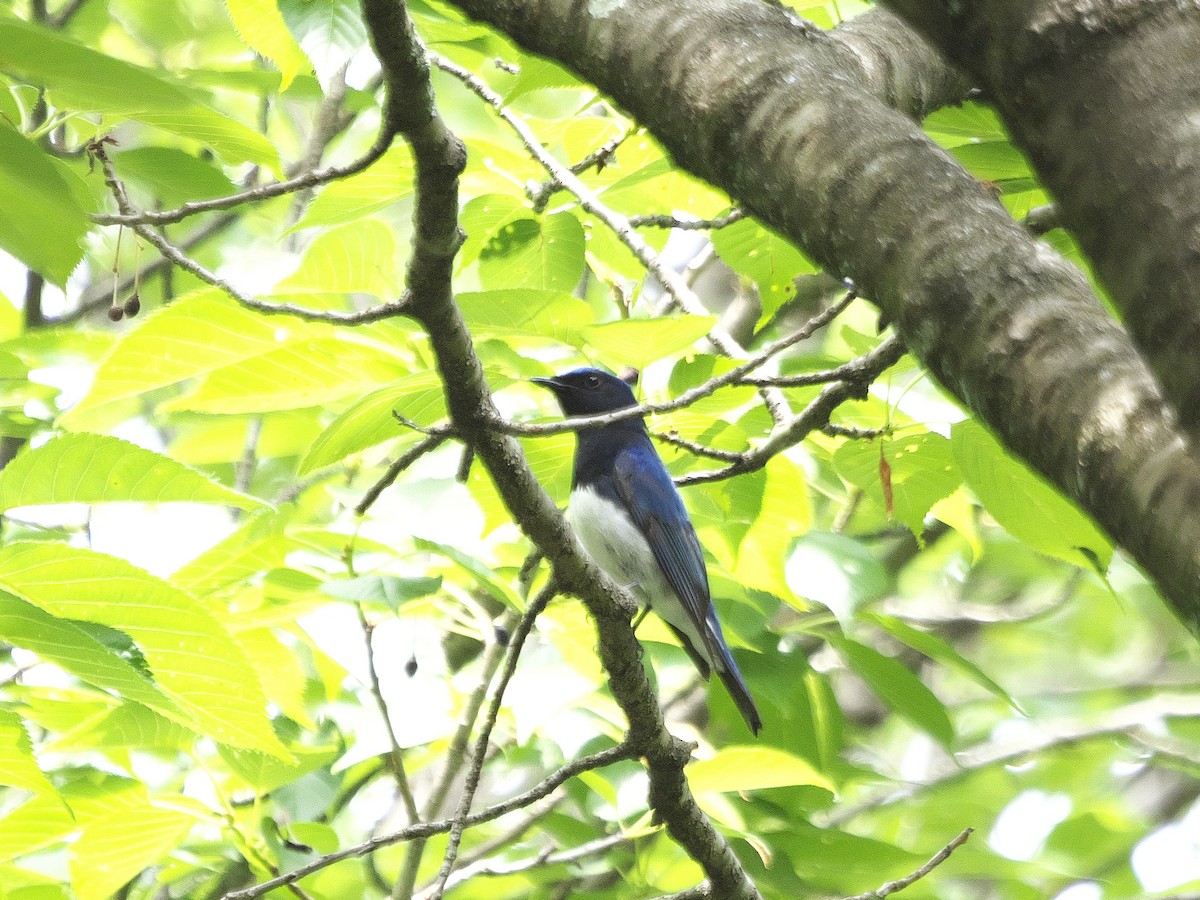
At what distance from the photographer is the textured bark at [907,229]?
1.01m

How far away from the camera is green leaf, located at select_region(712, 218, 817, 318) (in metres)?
3.47

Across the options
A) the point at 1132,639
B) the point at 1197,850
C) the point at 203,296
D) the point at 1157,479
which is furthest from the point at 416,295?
the point at 1132,639

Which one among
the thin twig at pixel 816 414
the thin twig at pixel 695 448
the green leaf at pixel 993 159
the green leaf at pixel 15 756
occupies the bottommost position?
Result: the green leaf at pixel 15 756

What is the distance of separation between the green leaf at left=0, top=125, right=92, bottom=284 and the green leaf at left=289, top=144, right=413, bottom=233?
93.6 inches

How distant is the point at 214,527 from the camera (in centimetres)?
583

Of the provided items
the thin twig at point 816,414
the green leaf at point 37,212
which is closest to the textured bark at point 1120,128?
the green leaf at point 37,212

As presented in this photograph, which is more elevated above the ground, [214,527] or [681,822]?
[681,822]

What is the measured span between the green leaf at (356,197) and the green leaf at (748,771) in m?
1.99

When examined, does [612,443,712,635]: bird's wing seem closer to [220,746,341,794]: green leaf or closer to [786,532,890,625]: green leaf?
[786,532,890,625]: green leaf

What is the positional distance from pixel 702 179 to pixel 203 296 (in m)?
1.75

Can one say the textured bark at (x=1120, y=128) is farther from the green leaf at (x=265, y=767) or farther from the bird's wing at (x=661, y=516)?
the bird's wing at (x=661, y=516)

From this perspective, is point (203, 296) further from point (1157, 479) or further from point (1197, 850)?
point (1197, 850)

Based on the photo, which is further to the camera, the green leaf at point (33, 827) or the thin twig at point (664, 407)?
the green leaf at point (33, 827)

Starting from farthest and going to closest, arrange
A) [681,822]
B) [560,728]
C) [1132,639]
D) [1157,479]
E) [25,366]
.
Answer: [1132,639] < [25,366] < [560,728] < [681,822] < [1157,479]
